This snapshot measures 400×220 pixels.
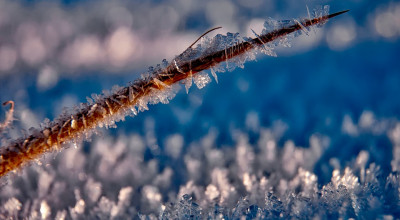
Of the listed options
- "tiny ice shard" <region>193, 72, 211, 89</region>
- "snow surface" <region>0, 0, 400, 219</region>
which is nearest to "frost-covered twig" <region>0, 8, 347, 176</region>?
"tiny ice shard" <region>193, 72, 211, 89</region>

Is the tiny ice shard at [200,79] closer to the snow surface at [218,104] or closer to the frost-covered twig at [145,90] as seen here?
the frost-covered twig at [145,90]

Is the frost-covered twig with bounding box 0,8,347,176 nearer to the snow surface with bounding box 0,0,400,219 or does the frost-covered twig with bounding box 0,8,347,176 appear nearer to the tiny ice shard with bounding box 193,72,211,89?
the tiny ice shard with bounding box 193,72,211,89

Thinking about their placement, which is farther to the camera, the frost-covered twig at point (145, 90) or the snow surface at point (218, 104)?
the snow surface at point (218, 104)

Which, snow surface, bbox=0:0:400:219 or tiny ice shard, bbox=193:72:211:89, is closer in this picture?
tiny ice shard, bbox=193:72:211:89

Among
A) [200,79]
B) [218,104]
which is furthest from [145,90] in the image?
[218,104]

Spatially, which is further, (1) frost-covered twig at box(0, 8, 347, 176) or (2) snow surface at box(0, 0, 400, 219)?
(2) snow surface at box(0, 0, 400, 219)

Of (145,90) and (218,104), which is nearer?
(145,90)

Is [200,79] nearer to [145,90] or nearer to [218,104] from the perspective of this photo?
[145,90]

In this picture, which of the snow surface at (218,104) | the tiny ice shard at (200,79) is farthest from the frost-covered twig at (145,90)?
the snow surface at (218,104)
